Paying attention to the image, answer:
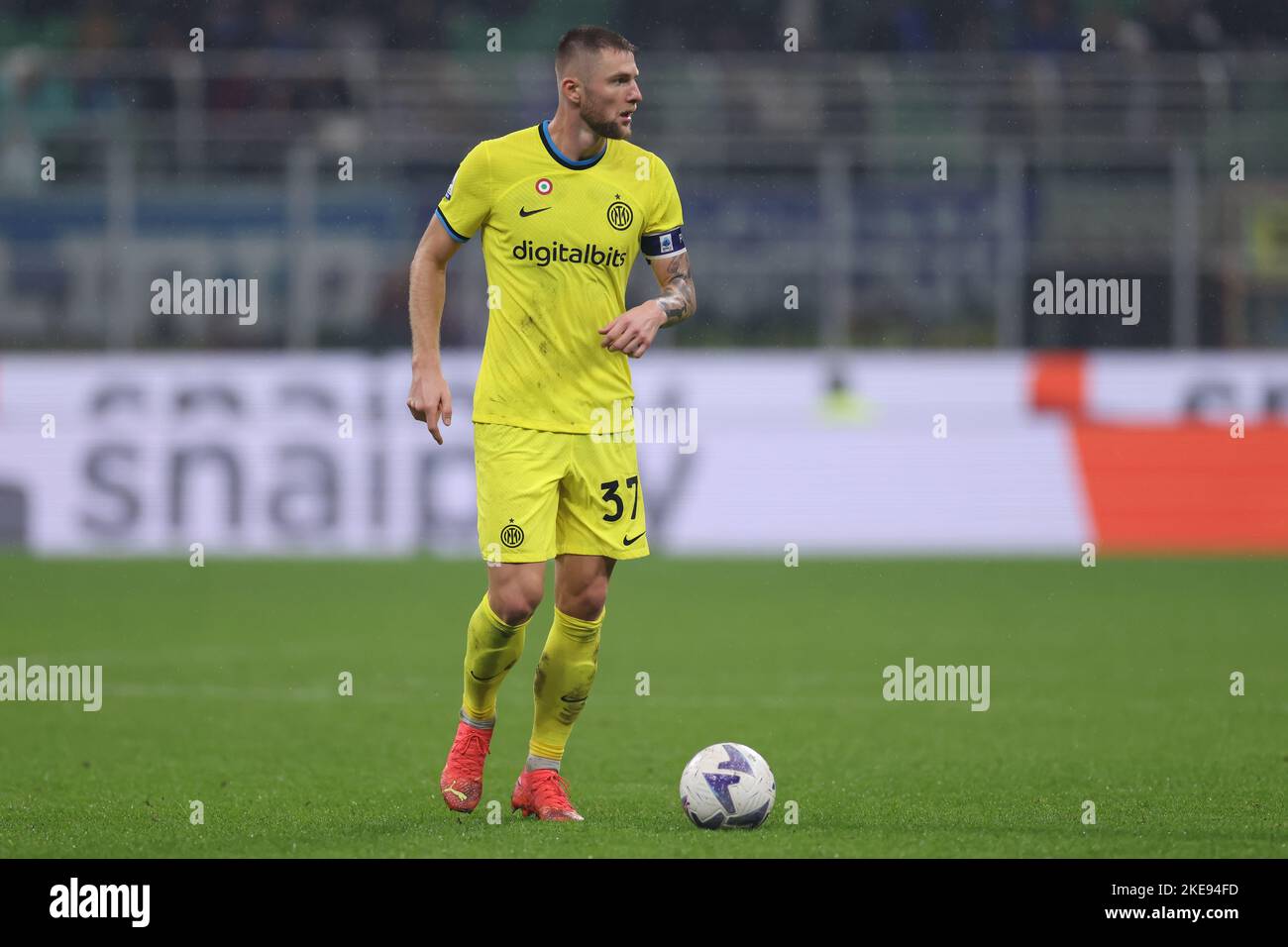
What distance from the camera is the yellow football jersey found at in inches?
225

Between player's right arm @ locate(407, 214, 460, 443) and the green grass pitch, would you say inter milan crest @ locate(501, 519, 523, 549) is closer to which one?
player's right arm @ locate(407, 214, 460, 443)

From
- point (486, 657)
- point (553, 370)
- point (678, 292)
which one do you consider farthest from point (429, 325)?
point (486, 657)

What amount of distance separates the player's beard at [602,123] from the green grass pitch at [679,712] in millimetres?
2083

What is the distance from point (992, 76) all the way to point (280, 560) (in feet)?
24.5

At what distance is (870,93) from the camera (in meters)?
16.5

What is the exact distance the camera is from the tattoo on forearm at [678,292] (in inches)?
228

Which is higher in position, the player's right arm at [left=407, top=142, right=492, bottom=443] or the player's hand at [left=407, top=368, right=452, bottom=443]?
the player's right arm at [left=407, top=142, right=492, bottom=443]

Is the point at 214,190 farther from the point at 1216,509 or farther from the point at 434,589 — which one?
the point at 1216,509

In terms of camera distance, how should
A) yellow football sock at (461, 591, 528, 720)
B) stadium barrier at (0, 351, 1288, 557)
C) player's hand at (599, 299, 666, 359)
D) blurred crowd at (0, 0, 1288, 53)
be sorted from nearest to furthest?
player's hand at (599, 299, 666, 359), yellow football sock at (461, 591, 528, 720), stadium barrier at (0, 351, 1288, 557), blurred crowd at (0, 0, 1288, 53)

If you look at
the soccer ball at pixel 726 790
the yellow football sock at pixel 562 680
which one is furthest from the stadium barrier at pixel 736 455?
the soccer ball at pixel 726 790

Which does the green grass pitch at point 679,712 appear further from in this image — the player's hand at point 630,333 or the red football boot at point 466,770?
the player's hand at point 630,333

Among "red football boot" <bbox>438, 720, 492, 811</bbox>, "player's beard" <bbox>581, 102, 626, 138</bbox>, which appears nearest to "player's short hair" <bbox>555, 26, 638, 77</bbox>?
"player's beard" <bbox>581, 102, 626, 138</bbox>

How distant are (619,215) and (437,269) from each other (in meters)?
0.60

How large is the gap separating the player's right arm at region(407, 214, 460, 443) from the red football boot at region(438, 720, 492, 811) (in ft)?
3.06
